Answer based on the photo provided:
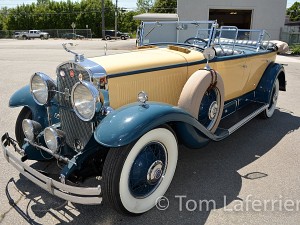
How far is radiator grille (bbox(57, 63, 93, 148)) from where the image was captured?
270 centimetres

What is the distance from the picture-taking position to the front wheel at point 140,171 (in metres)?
2.29

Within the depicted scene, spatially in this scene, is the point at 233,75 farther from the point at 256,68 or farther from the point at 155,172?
the point at 155,172

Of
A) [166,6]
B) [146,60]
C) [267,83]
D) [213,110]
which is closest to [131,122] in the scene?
[146,60]

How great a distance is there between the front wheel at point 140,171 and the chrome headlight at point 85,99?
0.42 m

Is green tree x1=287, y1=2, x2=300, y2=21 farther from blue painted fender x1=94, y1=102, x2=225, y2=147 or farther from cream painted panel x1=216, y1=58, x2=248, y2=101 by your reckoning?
blue painted fender x1=94, y1=102, x2=225, y2=147

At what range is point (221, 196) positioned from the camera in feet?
9.54

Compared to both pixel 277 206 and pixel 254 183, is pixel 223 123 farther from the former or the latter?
pixel 277 206

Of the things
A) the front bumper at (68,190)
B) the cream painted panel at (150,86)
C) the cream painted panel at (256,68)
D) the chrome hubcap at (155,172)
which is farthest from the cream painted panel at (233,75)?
the front bumper at (68,190)

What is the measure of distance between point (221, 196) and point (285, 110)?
3.73 metres

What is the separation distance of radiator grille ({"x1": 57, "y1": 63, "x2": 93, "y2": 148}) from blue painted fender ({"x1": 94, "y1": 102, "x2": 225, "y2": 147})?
40 centimetres

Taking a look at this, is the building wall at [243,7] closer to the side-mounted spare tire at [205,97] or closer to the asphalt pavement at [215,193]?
the asphalt pavement at [215,193]

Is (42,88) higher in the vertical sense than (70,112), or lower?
higher

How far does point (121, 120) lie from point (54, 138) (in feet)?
2.52

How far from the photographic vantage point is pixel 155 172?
2.64 meters
